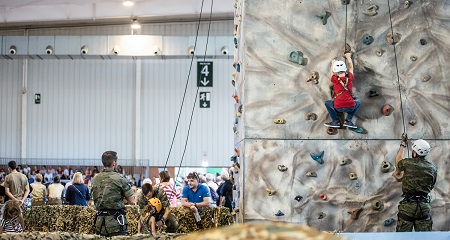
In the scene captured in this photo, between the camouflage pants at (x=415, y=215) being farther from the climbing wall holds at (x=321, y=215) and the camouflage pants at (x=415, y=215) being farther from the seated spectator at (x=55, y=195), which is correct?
the seated spectator at (x=55, y=195)

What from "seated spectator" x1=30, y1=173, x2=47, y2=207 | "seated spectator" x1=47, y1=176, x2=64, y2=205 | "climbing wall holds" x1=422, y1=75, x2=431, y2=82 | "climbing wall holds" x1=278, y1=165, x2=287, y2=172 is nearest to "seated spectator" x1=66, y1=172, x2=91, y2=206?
"seated spectator" x1=47, y1=176, x2=64, y2=205

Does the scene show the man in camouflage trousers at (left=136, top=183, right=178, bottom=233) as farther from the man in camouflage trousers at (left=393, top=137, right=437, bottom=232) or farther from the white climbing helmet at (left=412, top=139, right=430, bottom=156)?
the white climbing helmet at (left=412, top=139, right=430, bottom=156)

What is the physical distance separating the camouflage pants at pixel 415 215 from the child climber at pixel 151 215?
357 cm

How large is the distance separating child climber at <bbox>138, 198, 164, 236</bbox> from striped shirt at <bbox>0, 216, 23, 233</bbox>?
1709 millimetres

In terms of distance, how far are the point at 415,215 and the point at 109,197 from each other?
346 centimetres

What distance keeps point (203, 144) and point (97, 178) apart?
1738 centimetres

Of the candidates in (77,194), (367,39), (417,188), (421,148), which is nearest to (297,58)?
(367,39)

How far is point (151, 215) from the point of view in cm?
938

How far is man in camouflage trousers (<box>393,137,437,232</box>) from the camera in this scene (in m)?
7.22

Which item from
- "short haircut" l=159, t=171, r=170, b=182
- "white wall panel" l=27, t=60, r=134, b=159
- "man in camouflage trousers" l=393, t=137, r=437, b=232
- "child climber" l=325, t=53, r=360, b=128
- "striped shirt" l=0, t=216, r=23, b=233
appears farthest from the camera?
"white wall panel" l=27, t=60, r=134, b=159

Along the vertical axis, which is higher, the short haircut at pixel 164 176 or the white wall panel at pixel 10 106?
the white wall panel at pixel 10 106

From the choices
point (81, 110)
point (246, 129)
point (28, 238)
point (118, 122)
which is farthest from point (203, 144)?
point (28, 238)

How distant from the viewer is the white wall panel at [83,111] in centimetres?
2506

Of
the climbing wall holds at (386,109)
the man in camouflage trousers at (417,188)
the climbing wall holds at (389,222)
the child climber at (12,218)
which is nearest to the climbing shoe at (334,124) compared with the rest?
the climbing wall holds at (386,109)
